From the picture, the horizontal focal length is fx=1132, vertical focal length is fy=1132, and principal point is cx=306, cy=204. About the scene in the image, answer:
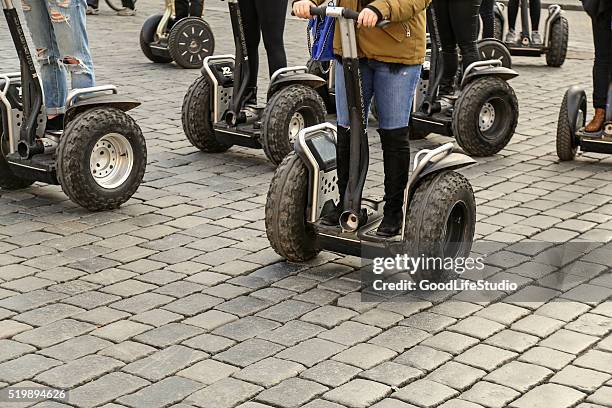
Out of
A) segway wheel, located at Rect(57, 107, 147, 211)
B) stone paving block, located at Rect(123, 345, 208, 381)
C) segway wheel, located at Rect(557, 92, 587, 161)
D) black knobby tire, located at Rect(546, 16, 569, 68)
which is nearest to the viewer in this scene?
stone paving block, located at Rect(123, 345, 208, 381)

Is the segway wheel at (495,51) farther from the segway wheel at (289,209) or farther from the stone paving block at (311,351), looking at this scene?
the stone paving block at (311,351)

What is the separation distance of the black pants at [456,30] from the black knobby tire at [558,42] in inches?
158

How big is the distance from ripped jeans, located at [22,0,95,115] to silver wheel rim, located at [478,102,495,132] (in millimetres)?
3001

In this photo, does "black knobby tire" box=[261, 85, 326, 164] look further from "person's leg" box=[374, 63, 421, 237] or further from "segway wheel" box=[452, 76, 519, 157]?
"person's leg" box=[374, 63, 421, 237]

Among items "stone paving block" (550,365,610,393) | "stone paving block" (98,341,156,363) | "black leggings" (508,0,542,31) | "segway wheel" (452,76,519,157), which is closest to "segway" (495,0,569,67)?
"black leggings" (508,0,542,31)

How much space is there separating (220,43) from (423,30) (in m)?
8.61

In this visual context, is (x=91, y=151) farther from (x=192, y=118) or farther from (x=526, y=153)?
(x=526, y=153)

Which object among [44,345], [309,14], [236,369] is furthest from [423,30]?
[44,345]

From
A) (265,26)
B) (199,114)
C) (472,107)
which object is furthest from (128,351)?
(472,107)

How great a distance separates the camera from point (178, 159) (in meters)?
8.26

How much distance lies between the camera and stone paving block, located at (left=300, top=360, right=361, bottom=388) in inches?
178

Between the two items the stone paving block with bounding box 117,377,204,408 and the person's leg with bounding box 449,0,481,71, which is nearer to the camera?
the stone paving block with bounding box 117,377,204,408

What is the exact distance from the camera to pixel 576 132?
8.21 m

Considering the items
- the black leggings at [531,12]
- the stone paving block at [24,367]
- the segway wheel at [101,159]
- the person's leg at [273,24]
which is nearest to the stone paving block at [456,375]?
the stone paving block at [24,367]
